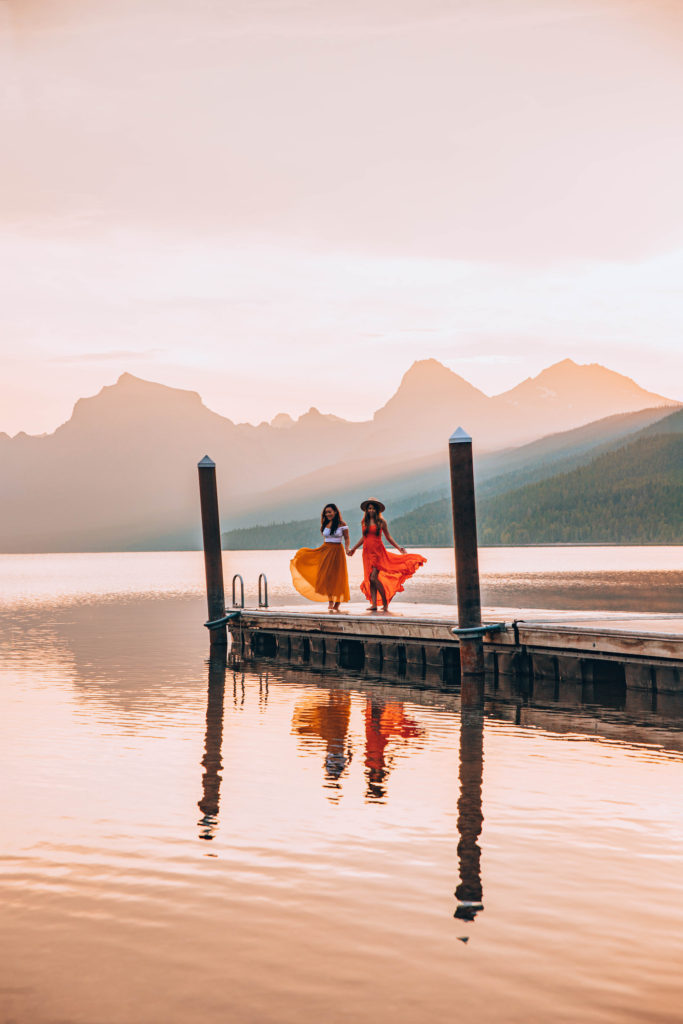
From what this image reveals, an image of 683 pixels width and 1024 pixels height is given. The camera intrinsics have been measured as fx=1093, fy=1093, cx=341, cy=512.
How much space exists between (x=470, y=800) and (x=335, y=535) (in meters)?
13.7

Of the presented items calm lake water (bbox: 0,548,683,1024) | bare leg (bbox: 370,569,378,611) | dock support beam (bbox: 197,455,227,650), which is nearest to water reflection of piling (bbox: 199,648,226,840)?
calm lake water (bbox: 0,548,683,1024)

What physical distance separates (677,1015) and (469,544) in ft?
45.9

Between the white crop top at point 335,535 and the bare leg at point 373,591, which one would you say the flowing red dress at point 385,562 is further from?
the white crop top at point 335,535

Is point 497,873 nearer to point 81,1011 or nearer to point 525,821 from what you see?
point 525,821

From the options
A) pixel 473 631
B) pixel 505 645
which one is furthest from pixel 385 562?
A: pixel 473 631

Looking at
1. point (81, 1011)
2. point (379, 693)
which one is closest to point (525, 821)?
point (81, 1011)

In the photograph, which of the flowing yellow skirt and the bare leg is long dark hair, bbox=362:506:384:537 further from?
the bare leg

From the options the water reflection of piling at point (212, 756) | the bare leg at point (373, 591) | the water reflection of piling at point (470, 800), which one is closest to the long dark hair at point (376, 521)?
the bare leg at point (373, 591)

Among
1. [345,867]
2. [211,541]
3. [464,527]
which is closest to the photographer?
[345,867]

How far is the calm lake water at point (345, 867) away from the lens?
762 cm

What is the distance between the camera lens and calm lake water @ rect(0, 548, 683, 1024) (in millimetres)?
7621

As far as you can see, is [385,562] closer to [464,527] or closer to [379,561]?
[379,561]

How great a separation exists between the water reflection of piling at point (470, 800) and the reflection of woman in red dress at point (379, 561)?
4321mm

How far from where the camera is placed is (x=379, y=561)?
1040 inches
